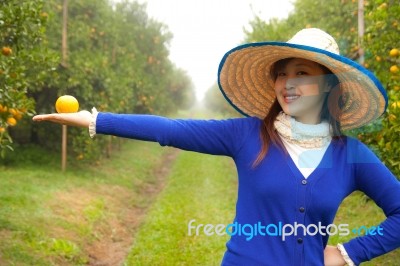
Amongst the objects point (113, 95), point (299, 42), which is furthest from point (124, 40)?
point (299, 42)

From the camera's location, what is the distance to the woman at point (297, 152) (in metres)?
1.82

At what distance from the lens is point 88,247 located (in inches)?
258

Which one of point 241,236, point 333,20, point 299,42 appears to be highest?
point 333,20

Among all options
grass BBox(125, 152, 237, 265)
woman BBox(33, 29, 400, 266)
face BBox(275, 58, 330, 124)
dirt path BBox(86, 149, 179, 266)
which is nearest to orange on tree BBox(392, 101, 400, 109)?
woman BBox(33, 29, 400, 266)

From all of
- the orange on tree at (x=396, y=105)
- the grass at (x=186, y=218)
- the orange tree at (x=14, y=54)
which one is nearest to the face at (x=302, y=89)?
the orange on tree at (x=396, y=105)

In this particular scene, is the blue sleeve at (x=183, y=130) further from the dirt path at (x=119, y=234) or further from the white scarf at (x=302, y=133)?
the dirt path at (x=119, y=234)

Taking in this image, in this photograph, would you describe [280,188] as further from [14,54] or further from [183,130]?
[14,54]

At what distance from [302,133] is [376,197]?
0.42 meters

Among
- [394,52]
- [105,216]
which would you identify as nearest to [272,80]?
[394,52]

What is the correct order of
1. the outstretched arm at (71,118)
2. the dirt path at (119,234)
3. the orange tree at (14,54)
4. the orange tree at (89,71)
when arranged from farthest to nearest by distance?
the orange tree at (89,71) → the dirt path at (119,234) → the orange tree at (14,54) → the outstretched arm at (71,118)

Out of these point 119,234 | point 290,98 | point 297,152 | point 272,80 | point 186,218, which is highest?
point 272,80

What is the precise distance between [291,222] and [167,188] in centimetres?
932

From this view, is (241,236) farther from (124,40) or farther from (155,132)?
(124,40)

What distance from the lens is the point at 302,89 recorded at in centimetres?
194
